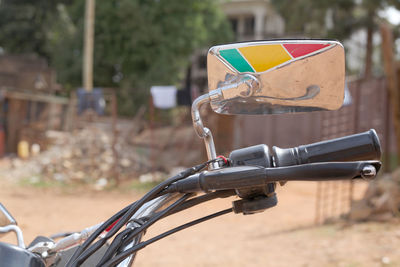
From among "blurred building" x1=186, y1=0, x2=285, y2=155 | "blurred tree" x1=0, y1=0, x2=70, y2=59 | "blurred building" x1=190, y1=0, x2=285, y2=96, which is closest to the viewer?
"blurred tree" x1=0, y1=0, x2=70, y2=59

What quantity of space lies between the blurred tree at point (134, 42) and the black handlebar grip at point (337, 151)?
20282mm

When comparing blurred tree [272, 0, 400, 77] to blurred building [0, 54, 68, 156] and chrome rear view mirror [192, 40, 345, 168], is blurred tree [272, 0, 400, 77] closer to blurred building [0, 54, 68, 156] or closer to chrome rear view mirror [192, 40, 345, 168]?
blurred building [0, 54, 68, 156]

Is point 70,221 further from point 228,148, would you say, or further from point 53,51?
point 53,51

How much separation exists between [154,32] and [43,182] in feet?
39.6

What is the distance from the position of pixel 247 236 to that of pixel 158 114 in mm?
11897

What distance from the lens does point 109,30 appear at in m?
22.2

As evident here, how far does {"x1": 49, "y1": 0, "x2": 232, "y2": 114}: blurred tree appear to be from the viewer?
70.8 feet

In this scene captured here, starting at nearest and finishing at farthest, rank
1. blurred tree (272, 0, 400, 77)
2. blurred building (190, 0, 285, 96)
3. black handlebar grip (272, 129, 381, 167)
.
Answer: black handlebar grip (272, 129, 381, 167) < blurred tree (272, 0, 400, 77) < blurred building (190, 0, 285, 96)

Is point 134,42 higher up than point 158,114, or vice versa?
point 134,42

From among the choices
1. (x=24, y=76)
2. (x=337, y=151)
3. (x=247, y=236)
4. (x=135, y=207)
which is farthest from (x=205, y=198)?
(x=24, y=76)

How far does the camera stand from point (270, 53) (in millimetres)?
971

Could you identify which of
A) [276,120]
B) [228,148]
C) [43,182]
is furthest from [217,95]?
[276,120]

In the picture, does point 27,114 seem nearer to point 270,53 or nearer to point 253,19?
point 270,53

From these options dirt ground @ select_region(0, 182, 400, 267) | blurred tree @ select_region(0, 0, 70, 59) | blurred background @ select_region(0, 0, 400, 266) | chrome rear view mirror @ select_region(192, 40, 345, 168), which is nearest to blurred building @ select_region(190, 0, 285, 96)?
blurred background @ select_region(0, 0, 400, 266)
